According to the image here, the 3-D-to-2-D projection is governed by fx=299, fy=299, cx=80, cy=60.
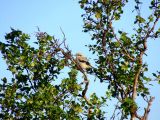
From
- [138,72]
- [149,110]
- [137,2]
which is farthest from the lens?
[137,2]

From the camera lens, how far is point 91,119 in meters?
14.8

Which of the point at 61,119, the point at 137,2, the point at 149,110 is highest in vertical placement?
the point at 137,2

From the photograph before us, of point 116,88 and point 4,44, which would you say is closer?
point 4,44

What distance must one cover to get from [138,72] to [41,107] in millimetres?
5918

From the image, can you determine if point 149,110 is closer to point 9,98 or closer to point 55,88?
point 55,88

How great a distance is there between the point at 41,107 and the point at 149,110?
5.64 metres

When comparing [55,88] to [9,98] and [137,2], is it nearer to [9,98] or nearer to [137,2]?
[9,98]

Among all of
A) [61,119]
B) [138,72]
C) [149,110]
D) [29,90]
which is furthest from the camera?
[138,72]

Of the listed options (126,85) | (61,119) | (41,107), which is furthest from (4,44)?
(126,85)

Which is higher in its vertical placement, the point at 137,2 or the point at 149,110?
the point at 137,2

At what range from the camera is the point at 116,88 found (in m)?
17.1

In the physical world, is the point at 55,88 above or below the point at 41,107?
above

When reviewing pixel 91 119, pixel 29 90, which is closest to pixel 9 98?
pixel 29 90

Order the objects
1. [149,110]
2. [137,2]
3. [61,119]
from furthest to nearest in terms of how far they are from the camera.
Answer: [137,2]
[149,110]
[61,119]
